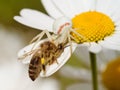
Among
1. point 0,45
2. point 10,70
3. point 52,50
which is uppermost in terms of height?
point 0,45

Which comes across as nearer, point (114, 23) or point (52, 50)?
point (52, 50)

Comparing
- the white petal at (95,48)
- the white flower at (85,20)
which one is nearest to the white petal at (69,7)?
the white flower at (85,20)

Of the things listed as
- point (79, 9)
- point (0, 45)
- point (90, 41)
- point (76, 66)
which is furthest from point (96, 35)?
point (0, 45)

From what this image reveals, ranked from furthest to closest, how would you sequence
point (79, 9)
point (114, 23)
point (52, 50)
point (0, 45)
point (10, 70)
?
point (0, 45), point (10, 70), point (79, 9), point (114, 23), point (52, 50)

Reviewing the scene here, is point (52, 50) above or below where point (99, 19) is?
below

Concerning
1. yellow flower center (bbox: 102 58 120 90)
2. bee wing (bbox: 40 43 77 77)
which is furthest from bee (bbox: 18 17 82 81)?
yellow flower center (bbox: 102 58 120 90)

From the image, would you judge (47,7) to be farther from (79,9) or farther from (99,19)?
(99,19)

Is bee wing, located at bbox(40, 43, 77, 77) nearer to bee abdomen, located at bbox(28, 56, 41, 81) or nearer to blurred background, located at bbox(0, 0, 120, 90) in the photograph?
bee abdomen, located at bbox(28, 56, 41, 81)
